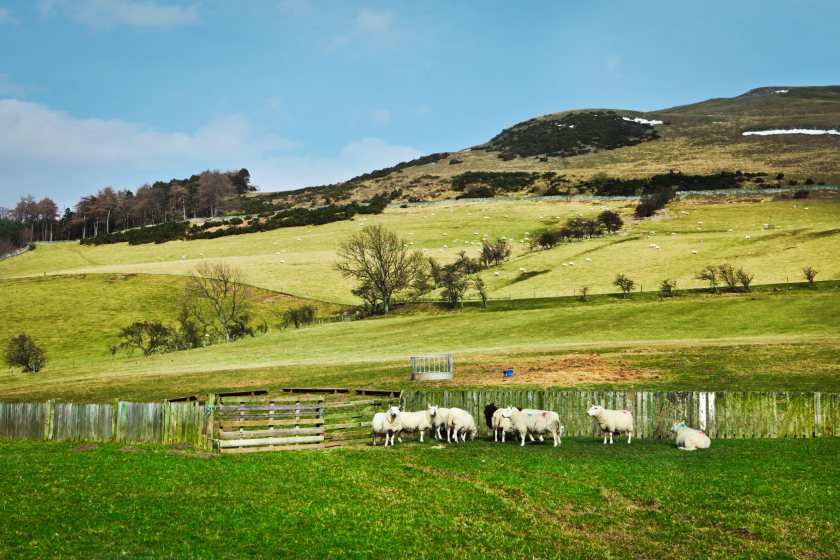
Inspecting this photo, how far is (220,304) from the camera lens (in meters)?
98.2

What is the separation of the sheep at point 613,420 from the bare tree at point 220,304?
64154 mm

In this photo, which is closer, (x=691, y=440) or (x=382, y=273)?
(x=691, y=440)

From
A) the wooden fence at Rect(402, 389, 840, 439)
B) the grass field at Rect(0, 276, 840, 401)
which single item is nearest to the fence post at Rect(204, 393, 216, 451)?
the wooden fence at Rect(402, 389, 840, 439)

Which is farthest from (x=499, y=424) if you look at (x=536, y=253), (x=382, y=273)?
(x=536, y=253)

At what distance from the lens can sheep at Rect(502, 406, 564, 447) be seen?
1055 inches

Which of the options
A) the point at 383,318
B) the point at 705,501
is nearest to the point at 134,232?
the point at 383,318

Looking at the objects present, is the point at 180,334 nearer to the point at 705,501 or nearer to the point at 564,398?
the point at 564,398

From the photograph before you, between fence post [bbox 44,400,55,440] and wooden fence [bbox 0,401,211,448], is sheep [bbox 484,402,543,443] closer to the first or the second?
wooden fence [bbox 0,401,211,448]

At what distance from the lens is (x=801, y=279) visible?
8281cm

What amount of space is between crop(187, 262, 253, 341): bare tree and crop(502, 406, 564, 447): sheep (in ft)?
205

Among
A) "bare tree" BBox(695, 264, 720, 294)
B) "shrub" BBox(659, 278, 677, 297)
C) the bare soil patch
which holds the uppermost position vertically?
"bare tree" BBox(695, 264, 720, 294)

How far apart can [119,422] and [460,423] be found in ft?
45.8

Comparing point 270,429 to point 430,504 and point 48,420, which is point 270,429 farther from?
point 430,504

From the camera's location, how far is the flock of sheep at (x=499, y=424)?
26859mm
